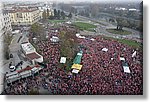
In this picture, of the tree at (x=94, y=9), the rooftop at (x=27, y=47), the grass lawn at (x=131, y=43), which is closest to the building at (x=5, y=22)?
the rooftop at (x=27, y=47)

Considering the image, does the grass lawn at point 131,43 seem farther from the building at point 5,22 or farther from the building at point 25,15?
the building at point 5,22

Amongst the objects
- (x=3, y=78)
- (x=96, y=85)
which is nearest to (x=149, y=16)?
(x=96, y=85)

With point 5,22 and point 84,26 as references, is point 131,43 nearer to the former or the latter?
point 84,26

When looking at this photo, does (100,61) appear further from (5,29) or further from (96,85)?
(5,29)

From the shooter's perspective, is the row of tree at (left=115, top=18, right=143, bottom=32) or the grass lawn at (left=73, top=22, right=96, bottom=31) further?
the grass lawn at (left=73, top=22, right=96, bottom=31)

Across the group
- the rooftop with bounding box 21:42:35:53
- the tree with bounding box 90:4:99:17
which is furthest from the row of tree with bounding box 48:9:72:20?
the rooftop with bounding box 21:42:35:53

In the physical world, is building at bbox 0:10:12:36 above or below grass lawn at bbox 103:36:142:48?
above

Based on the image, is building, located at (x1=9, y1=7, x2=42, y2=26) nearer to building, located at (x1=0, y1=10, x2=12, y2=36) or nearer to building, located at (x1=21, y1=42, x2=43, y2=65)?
building, located at (x1=0, y1=10, x2=12, y2=36)
